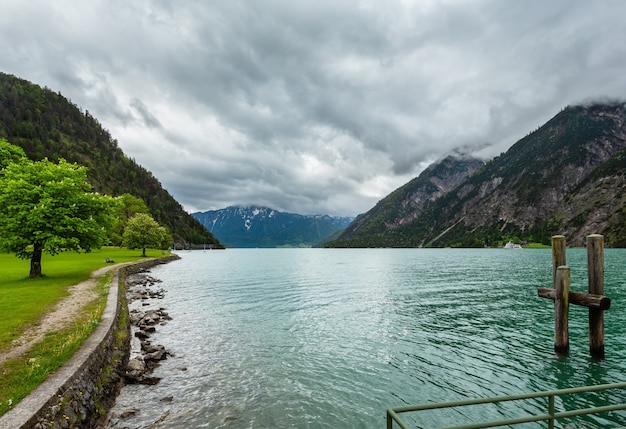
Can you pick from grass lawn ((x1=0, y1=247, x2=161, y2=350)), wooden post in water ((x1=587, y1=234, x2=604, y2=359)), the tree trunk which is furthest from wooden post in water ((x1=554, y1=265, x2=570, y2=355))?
the tree trunk

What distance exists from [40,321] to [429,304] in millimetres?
35460

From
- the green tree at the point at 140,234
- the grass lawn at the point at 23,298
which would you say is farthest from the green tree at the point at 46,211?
the green tree at the point at 140,234

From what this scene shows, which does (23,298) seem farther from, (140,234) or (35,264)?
(140,234)

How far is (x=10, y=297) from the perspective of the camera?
25234mm

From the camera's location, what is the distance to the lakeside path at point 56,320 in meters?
14.4

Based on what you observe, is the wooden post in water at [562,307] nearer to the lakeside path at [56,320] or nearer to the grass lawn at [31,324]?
the grass lawn at [31,324]

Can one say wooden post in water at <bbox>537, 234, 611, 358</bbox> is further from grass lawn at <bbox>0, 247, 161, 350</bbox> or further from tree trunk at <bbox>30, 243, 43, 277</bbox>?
tree trunk at <bbox>30, 243, 43, 277</bbox>

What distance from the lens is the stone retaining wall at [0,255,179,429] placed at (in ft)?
31.3

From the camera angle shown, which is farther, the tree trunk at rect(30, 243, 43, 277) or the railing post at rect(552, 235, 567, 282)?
the tree trunk at rect(30, 243, 43, 277)

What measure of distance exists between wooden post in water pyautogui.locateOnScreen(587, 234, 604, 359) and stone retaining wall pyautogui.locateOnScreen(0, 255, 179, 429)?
24.4 meters

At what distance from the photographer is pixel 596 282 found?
1798 centimetres

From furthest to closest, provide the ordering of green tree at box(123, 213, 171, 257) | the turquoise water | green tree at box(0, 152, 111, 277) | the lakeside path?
1. green tree at box(123, 213, 171, 257)
2. green tree at box(0, 152, 111, 277)
3. the lakeside path
4. the turquoise water

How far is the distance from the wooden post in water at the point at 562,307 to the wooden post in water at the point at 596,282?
44.5 inches

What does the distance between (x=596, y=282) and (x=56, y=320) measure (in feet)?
103
